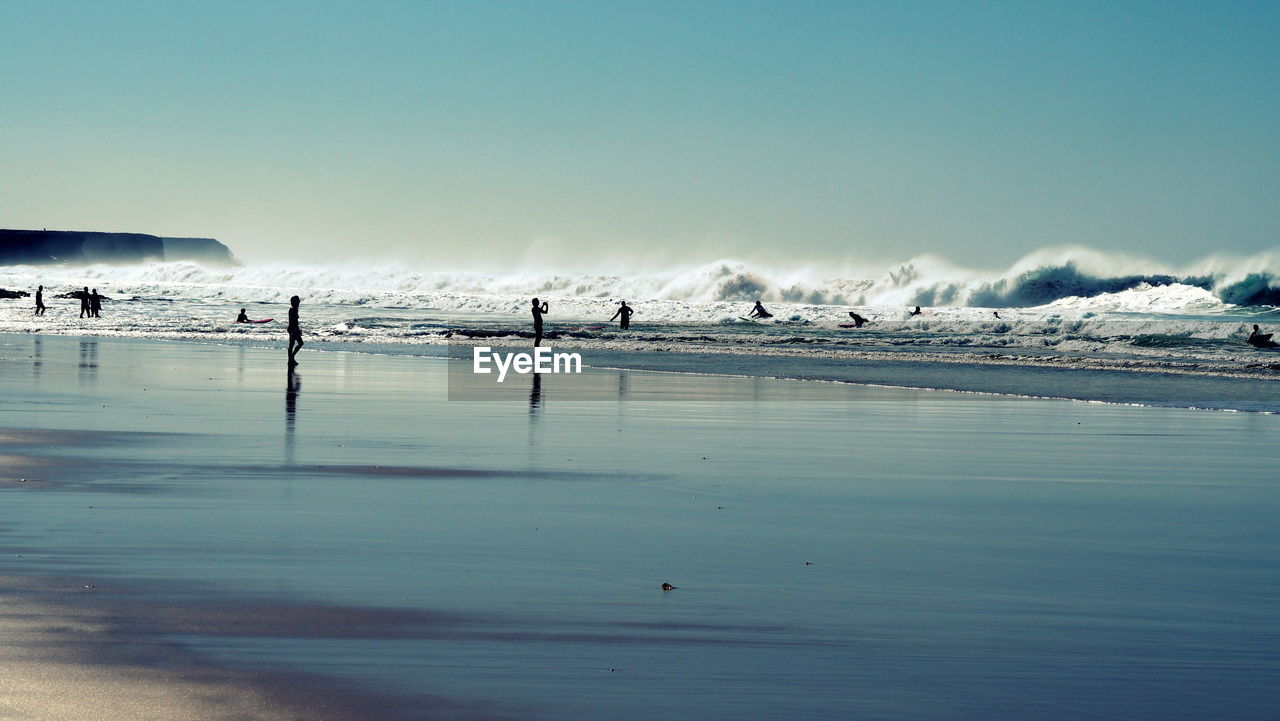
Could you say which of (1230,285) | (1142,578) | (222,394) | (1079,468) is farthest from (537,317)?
(1230,285)

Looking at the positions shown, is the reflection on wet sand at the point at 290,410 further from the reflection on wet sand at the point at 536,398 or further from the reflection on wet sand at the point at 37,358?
the reflection on wet sand at the point at 37,358

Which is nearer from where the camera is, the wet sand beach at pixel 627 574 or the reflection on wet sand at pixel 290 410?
the wet sand beach at pixel 627 574

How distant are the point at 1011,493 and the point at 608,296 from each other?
107 metres

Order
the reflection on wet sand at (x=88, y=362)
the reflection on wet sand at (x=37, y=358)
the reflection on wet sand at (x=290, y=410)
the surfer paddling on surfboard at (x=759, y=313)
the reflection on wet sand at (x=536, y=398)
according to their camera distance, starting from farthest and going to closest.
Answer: the surfer paddling on surfboard at (x=759, y=313)
the reflection on wet sand at (x=37, y=358)
the reflection on wet sand at (x=88, y=362)
the reflection on wet sand at (x=536, y=398)
the reflection on wet sand at (x=290, y=410)

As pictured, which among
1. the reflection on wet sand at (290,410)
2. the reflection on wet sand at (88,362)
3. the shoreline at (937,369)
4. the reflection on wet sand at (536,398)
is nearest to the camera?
the reflection on wet sand at (290,410)

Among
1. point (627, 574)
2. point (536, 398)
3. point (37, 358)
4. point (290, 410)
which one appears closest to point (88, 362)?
point (37, 358)

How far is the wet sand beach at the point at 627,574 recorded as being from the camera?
4.35m

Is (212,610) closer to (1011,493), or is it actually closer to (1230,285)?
(1011,493)

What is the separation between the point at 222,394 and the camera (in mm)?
16953

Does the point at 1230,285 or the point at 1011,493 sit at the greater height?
the point at 1230,285

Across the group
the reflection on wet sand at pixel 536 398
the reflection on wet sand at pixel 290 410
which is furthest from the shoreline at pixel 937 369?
the reflection on wet sand at pixel 290 410

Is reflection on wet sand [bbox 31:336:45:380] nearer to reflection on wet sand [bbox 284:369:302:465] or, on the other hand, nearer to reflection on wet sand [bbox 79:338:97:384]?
reflection on wet sand [bbox 79:338:97:384]

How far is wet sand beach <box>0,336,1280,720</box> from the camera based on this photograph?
4352 millimetres

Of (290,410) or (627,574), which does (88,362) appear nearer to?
(290,410)
